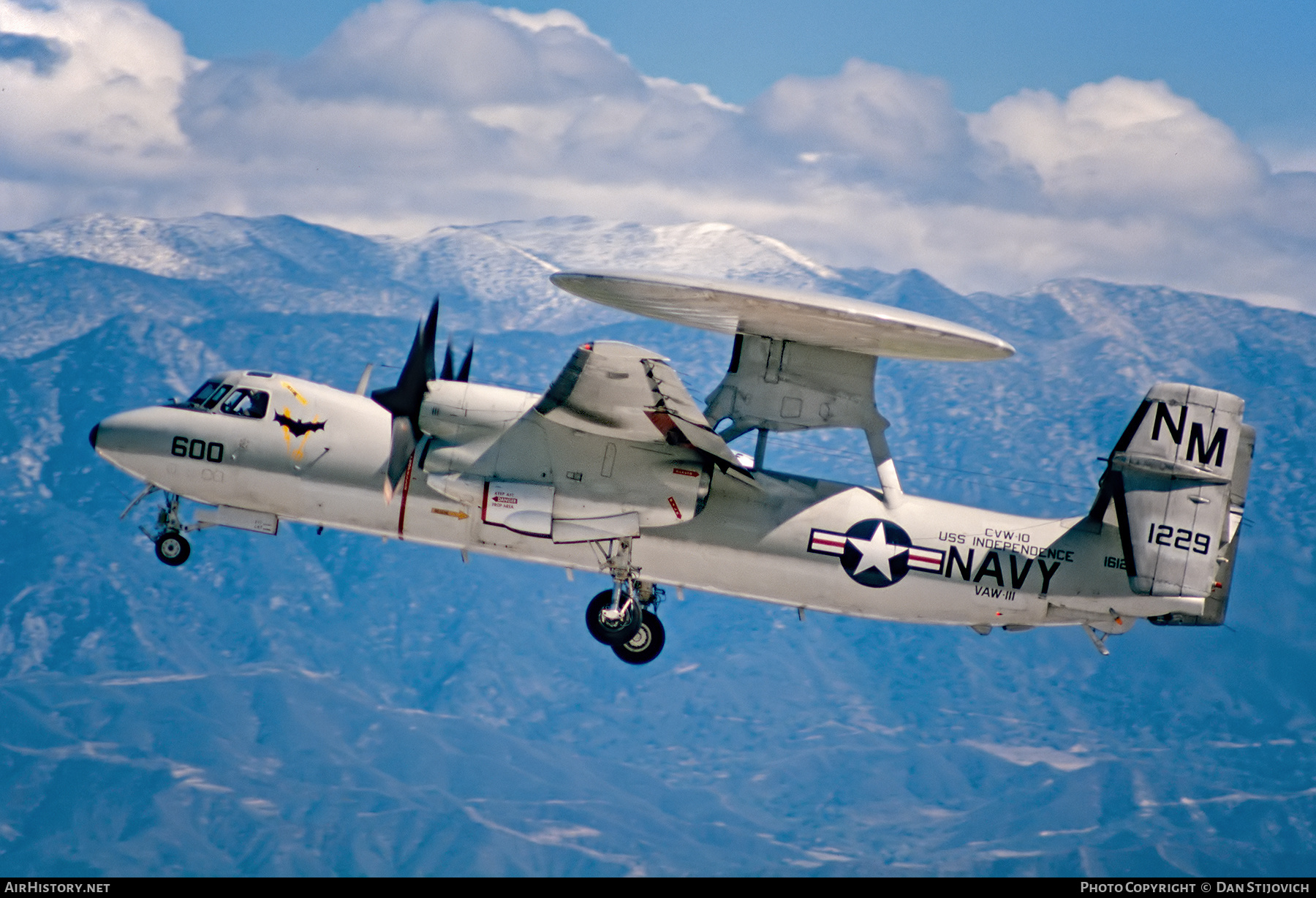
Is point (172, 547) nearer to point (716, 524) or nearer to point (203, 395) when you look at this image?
point (203, 395)

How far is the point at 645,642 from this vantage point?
87.0ft

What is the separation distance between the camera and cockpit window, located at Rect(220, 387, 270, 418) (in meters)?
24.6

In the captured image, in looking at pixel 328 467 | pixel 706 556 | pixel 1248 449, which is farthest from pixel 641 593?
pixel 1248 449

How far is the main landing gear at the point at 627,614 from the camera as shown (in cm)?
2464

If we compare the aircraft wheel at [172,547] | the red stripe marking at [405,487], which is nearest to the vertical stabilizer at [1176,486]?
the red stripe marking at [405,487]

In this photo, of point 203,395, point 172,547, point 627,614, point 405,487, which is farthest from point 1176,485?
point 172,547

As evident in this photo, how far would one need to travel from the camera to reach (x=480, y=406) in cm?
2378

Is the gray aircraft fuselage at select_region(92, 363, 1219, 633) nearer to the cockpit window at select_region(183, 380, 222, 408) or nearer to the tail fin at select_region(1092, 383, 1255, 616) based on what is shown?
the cockpit window at select_region(183, 380, 222, 408)

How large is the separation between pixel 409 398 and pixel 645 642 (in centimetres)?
692

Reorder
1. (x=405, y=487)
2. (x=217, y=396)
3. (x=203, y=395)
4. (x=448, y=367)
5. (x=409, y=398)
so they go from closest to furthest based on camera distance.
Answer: (x=409, y=398) < (x=405, y=487) < (x=217, y=396) < (x=203, y=395) < (x=448, y=367)

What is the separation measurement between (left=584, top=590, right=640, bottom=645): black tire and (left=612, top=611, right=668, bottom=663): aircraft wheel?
1.44ft

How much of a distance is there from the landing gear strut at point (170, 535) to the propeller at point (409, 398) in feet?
15.2
